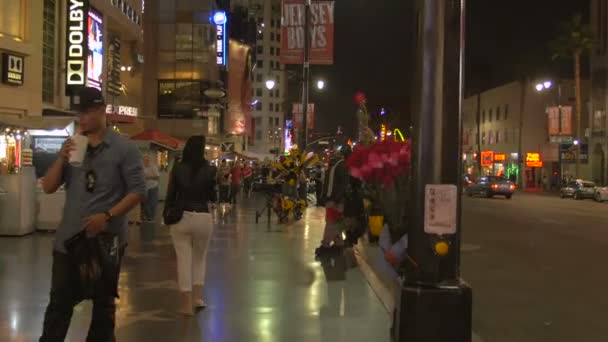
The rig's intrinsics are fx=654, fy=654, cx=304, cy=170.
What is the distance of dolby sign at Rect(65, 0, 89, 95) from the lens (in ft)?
73.8

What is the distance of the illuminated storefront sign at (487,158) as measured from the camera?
7231 centimetres

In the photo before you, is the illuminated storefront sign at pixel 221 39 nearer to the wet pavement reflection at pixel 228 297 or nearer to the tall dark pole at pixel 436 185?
the wet pavement reflection at pixel 228 297

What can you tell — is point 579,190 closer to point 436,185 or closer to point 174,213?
point 174,213

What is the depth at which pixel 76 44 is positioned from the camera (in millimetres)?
22562

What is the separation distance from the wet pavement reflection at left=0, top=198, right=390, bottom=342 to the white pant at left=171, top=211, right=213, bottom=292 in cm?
39

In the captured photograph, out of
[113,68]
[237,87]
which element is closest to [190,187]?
[113,68]

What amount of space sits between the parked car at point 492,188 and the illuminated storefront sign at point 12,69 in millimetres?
28952

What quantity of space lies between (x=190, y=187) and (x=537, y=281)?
19.5ft

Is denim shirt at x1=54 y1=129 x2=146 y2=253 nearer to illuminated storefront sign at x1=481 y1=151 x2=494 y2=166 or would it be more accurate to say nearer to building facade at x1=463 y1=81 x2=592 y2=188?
building facade at x1=463 y1=81 x2=592 y2=188

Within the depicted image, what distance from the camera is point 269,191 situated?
1764 cm

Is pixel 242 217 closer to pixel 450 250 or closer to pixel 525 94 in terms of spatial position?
pixel 450 250

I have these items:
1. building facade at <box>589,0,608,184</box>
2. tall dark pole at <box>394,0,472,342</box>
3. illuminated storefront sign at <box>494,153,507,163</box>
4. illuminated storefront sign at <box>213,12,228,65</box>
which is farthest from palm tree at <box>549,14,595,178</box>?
tall dark pole at <box>394,0,472,342</box>

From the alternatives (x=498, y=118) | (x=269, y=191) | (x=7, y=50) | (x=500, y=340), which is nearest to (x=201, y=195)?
(x=500, y=340)

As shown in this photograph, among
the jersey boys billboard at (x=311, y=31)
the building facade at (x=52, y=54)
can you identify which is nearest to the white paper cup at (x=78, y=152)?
the building facade at (x=52, y=54)
